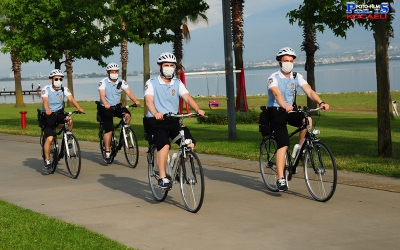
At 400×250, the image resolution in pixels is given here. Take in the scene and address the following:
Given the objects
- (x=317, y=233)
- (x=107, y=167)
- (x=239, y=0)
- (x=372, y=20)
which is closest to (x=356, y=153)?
(x=372, y=20)

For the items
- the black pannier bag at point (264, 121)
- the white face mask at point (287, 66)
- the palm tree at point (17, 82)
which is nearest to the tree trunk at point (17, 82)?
the palm tree at point (17, 82)

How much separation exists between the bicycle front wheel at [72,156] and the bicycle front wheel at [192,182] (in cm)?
396

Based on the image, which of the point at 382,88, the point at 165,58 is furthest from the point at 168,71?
the point at 382,88

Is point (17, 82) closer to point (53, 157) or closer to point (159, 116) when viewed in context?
point (53, 157)

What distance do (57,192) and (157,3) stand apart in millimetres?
17912

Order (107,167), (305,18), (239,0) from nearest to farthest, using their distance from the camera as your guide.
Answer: (107,167) < (305,18) < (239,0)

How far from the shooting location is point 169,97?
31.2 feet

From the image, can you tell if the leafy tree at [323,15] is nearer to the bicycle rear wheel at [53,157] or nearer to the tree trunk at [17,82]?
the bicycle rear wheel at [53,157]

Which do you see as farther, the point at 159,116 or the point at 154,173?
the point at 154,173

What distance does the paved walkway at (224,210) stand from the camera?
728 centimetres

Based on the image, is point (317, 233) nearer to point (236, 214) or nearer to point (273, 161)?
point (236, 214)

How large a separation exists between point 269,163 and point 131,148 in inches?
170

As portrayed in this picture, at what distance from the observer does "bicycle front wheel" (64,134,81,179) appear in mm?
12812

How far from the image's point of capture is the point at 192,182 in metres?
9.02
